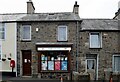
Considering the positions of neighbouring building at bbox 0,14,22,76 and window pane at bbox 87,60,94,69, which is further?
window pane at bbox 87,60,94,69

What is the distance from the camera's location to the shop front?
25359 mm

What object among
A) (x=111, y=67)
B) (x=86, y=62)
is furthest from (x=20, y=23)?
(x=111, y=67)

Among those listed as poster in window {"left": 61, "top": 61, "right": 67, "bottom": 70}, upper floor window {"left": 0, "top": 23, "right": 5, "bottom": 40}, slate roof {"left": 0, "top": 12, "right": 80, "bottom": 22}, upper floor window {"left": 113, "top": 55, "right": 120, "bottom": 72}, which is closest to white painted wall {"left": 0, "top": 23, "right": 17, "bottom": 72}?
upper floor window {"left": 0, "top": 23, "right": 5, "bottom": 40}

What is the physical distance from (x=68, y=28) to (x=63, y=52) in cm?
234

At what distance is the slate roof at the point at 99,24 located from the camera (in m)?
26.1

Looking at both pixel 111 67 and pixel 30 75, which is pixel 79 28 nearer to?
pixel 111 67

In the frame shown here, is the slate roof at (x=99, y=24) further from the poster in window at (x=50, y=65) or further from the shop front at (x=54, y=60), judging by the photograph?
the poster in window at (x=50, y=65)

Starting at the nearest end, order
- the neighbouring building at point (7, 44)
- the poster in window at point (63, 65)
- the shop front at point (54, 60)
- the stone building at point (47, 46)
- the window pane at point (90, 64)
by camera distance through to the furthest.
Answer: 1. the shop front at point (54, 60)
2. the stone building at point (47, 46)
3. the poster in window at point (63, 65)
4. the neighbouring building at point (7, 44)
5. the window pane at point (90, 64)

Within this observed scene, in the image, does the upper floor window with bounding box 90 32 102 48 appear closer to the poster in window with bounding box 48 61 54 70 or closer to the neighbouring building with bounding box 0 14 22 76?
the poster in window with bounding box 48 61 54 70

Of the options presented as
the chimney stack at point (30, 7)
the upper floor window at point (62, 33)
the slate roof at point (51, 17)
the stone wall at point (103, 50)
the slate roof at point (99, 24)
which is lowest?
the stone wall at point (103, 50)

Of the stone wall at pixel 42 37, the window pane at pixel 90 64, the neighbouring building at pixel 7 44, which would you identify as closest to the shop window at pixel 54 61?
the stone wall at pixel 42 37

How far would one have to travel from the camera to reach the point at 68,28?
25.9 meters

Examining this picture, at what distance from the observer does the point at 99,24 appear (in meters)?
27.4

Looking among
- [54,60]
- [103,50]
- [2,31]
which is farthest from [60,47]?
[2,31]
